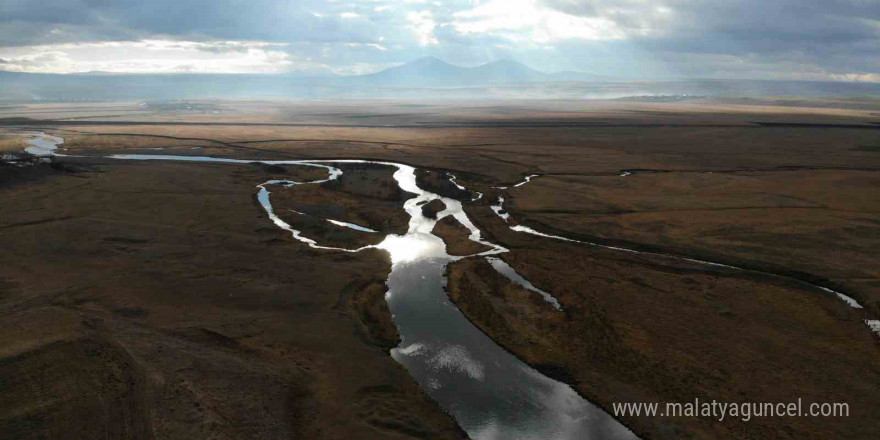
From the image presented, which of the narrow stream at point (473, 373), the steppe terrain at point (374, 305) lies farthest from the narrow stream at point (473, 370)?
the steppe terrain at point (374, 305)

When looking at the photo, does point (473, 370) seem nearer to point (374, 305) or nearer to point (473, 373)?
point (473, 373)

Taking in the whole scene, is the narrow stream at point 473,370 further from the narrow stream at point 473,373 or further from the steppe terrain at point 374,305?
the steppe terrain at point 374,305

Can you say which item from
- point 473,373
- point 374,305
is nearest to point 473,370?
point 473,373

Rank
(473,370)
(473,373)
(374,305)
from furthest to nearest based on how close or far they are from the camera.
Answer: (374,305) < (473,370) < (473,373)

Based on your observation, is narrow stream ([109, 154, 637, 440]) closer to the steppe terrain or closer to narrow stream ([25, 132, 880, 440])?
narrow stream ([25, 132, 880, 440])

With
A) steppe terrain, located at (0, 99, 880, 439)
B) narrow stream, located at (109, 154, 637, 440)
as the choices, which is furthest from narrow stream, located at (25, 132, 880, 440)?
steppe terrain, located at (0, 99, 880, 439)

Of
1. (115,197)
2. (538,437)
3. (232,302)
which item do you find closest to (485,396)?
(538,437)

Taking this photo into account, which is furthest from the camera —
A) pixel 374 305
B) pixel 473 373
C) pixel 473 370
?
pixel 374 305

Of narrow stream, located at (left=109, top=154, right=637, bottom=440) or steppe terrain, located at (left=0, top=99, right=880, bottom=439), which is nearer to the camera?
narrow stream, located at (left=109, top=154, right=637, bottom=440)
